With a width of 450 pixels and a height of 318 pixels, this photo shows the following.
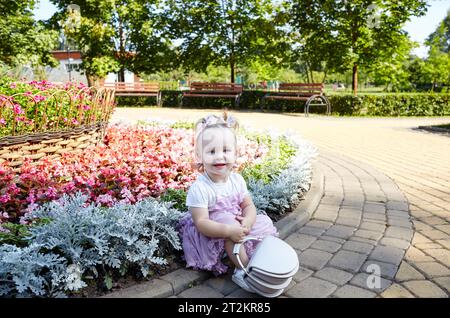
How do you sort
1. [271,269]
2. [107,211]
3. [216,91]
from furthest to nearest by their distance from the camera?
[216,91] < [107,211] < [271,269]

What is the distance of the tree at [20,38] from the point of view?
18.0 metres

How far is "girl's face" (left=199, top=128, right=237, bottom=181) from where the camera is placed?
2453 mm

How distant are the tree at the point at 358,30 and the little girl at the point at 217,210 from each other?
14.4 m

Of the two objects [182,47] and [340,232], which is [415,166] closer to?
[340,232]

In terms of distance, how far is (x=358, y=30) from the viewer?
15.8 m

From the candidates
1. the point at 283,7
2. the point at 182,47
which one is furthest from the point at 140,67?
the point at 283,7

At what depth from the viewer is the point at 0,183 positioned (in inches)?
147

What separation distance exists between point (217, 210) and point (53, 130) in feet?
10.0

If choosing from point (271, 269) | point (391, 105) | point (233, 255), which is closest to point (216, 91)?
point (391, 105)

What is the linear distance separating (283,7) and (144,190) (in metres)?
17.0

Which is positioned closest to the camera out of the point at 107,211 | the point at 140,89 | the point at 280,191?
the point at 107,211

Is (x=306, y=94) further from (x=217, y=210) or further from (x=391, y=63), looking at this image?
(x=217, y=210)

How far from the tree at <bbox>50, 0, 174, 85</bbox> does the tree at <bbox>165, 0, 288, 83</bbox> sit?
100cm
